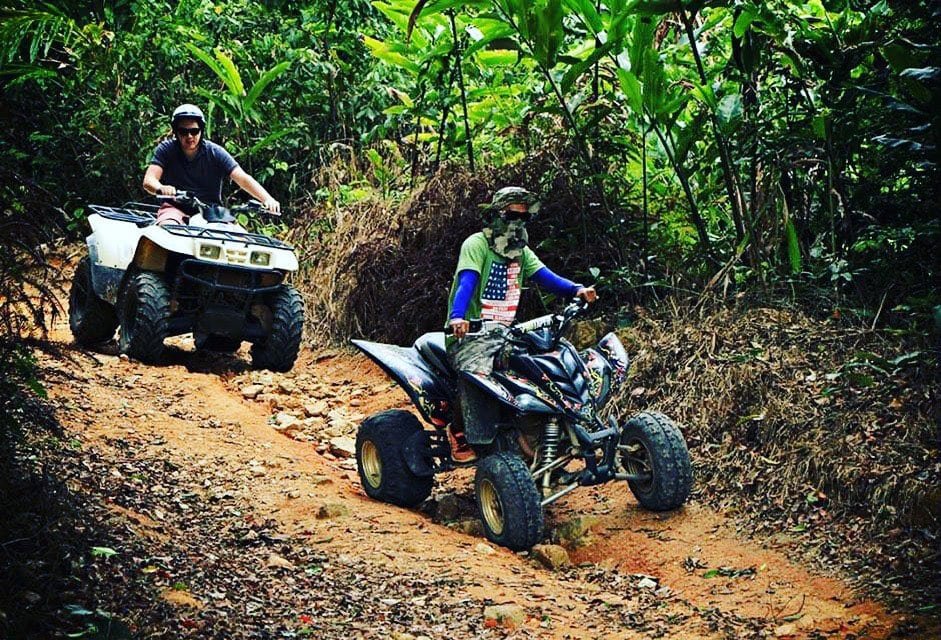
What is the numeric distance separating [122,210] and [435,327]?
9.71 feet

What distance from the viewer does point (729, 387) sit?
279 inches

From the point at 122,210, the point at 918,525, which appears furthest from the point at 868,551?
the point at 122,210

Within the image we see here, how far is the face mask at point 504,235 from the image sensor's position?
21.6 feet

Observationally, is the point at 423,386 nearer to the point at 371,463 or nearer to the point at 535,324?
the point at 371,463

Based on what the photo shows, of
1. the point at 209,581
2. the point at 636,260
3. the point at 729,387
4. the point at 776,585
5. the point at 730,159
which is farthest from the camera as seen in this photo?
the point at 636,260

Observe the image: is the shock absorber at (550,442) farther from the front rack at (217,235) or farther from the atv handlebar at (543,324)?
the front rack at (217,235)

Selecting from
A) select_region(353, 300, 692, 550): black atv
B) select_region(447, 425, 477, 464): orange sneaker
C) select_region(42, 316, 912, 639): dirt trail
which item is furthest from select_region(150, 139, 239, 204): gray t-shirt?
select_region(447, 425, 477, 464): orange sneaker

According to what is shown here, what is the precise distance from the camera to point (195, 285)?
30.6 ft

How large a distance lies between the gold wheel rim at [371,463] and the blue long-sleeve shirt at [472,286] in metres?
1.03

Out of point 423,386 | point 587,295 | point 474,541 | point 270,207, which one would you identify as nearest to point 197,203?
point 270,207

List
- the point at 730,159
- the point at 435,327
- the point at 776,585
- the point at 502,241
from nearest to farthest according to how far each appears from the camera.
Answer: the point at 776,585
the point at 502,241
the point at 730,159
the point at 435,327

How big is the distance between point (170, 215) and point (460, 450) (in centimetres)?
386

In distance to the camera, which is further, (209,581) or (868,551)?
(868,551)

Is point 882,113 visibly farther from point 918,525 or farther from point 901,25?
point 918,525
